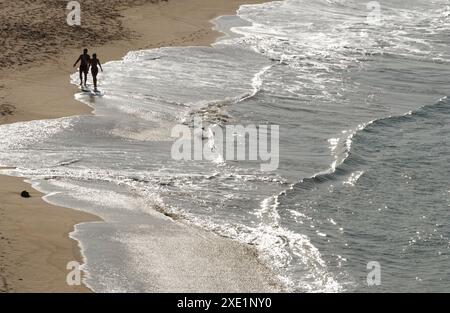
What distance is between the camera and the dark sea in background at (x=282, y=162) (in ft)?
58.3

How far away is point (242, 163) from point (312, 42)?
15074 millimetres

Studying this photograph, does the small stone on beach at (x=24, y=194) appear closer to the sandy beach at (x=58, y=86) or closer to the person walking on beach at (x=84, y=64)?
the sandy beach at (x=58, y=86)

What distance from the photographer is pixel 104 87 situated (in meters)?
27.9

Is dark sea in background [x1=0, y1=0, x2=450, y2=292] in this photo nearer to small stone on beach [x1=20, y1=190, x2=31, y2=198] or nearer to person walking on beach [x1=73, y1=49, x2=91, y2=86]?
small stone on beach [x1=20, y1=190, x2=31, y2=198]

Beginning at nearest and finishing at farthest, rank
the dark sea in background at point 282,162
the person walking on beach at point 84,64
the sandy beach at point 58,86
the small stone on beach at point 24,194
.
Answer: the sandy beach at point 58,86 < the dark sea in background at point 282,162 < the small stone on beach at point 24,194 < the person walking on beach at point 84,64

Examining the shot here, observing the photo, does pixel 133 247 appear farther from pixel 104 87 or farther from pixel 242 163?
pixel 104 87

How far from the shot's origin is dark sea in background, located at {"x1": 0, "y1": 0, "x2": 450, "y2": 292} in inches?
700

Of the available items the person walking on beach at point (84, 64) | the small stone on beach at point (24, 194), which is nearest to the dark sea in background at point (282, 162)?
the small stone on beach at point (24, 194)

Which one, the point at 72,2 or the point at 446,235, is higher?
the point at 72,2

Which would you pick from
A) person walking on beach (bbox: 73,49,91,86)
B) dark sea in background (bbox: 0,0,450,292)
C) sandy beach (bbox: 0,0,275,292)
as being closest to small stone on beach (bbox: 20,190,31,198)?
sandy beach (bbox: 0,0,275,292)

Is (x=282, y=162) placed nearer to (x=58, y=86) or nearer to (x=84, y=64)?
(x=84, y=64)

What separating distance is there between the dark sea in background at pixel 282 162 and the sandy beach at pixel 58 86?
0.50 meters

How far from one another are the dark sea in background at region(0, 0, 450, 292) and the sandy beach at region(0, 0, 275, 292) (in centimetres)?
50

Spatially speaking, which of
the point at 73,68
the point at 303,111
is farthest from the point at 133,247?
the point at 73,68
